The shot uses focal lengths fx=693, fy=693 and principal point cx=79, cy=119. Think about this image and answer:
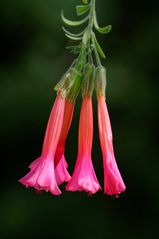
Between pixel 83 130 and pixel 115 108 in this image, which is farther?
pixel 115 108

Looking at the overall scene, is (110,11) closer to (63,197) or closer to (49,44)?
(49,44)

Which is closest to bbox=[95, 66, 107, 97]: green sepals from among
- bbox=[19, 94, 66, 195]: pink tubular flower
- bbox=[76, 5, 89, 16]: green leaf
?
bbox=[19, 94, 66, 195]: pink tubular flower

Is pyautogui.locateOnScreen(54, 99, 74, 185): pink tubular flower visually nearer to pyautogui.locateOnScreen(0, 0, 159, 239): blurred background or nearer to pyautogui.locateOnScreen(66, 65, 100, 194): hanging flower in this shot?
pyautogui.locateOnScreen(66, 65, 100, 194): hanging flower

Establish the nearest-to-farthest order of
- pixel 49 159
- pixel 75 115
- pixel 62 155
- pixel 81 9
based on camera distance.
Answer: pixel 81 9
pixel 49 159
pixel 62 155
pixel 75 115

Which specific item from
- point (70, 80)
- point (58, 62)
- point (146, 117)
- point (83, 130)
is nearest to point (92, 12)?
point (70, 80)

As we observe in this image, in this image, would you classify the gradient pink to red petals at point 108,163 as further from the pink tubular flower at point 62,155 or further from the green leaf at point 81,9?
the green leaf at point 81,9

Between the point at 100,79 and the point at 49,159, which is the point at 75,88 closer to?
the point at 100,79

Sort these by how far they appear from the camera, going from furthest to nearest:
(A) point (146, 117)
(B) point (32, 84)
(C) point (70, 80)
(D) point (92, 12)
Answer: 1. (A) point (146, 117)
2. (B) point (32, 84)
3. (C) point (70, 80)
4. (D) point (92, 12)

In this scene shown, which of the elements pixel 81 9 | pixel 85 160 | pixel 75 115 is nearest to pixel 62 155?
pixel 85 160
